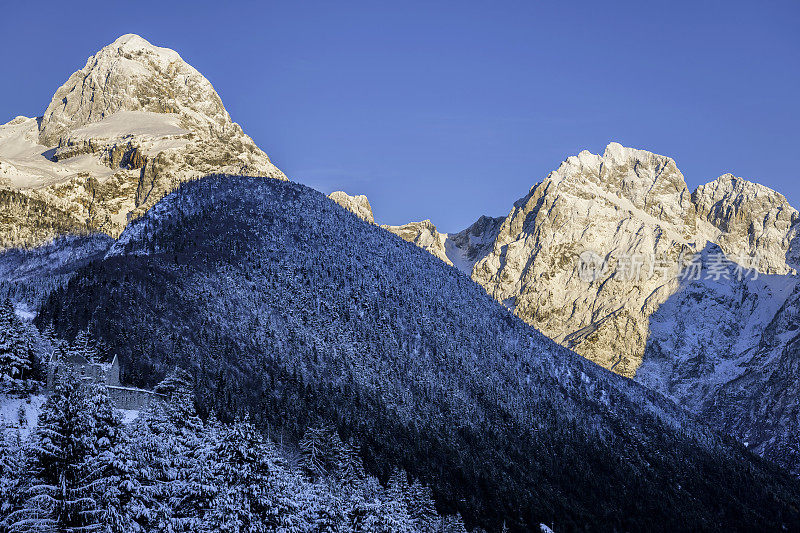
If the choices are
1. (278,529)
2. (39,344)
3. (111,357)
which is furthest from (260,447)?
(111,357)

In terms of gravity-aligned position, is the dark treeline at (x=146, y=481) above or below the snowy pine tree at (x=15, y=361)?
below

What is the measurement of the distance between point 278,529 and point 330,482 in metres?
53.5

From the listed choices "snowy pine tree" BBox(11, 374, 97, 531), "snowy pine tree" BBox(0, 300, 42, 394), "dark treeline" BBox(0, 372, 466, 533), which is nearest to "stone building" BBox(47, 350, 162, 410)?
"snowy pine tree" BBox(0, 300, 42, 394)

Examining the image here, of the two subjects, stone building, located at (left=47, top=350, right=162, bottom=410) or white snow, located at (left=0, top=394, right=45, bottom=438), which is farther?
stone building, located at (left=47, top=350, right=162, bottom=410)

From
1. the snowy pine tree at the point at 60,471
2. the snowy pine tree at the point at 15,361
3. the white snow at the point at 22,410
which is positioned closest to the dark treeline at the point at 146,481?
the snowy pine tree at the point at 60,471

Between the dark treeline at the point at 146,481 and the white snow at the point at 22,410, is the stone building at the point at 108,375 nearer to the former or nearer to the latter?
the white snow at the point at 22,410

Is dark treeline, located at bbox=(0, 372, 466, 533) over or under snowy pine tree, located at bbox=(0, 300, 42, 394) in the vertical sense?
under

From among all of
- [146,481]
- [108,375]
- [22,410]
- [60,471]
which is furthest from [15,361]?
[60,471]

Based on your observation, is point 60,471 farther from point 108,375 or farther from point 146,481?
point 108,375

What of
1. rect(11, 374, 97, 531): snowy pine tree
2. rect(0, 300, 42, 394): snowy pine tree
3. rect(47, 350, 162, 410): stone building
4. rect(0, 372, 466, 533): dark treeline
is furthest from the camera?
rect(47, 350, 162, 410): stone building

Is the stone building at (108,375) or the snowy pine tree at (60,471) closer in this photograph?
the snowy pine tree at (60,471)

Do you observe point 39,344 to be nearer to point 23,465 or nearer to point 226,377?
point 226,377

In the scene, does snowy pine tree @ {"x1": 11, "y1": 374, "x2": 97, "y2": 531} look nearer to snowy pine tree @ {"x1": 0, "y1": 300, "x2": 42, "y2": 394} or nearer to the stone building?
snowy pine tree @ {"x1": 0, "y1": 300, "x2": 42, "y2": 394}

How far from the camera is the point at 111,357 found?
15112 cm
